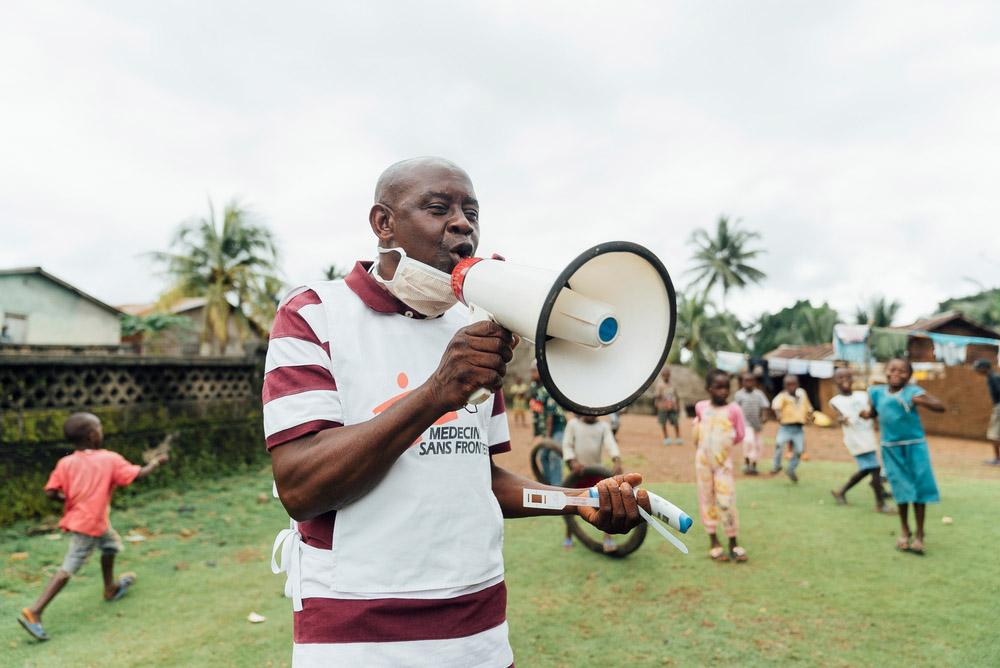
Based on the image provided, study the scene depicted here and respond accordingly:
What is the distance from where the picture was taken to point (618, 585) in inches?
213

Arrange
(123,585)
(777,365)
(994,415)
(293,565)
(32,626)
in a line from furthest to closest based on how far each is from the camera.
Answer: (777,365) → (994,415) → (123,585) → (32,626) → (293,565)

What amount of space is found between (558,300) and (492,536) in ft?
2.17

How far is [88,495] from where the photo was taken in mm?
5180

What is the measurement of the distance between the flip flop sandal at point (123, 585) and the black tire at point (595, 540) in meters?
3.61

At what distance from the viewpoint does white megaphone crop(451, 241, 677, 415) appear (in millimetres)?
1249

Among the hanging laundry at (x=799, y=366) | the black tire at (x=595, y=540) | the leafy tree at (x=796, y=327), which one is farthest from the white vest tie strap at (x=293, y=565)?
the leafy tree at (x=796, y=327)

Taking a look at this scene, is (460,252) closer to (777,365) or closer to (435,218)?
(435,218)

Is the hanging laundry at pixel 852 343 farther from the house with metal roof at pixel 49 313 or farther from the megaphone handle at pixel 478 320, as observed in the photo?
the house with metal roof at pixel 49 313

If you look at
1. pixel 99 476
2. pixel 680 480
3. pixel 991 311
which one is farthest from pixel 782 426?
pixel 991 311

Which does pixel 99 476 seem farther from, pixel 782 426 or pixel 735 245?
pixel 735 245

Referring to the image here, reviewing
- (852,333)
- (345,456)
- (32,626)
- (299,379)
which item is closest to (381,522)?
(345,456)

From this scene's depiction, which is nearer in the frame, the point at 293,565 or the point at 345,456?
the point at 345,456

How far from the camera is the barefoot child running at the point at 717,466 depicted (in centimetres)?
605

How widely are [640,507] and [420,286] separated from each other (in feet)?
2.41
